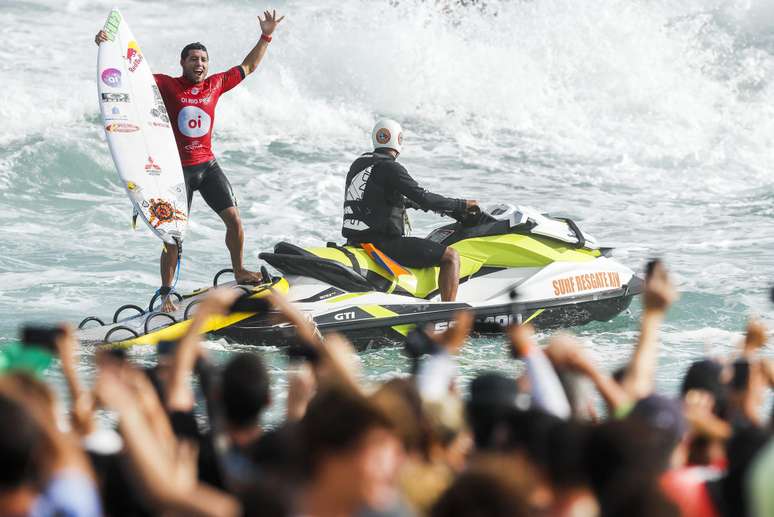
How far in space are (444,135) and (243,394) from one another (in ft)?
61.3

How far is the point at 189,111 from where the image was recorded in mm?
8758

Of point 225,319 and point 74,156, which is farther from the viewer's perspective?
point 74,156

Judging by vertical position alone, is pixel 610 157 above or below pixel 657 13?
below

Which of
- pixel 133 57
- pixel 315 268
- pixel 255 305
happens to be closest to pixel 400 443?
pixel 255 305

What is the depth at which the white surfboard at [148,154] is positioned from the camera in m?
8.66

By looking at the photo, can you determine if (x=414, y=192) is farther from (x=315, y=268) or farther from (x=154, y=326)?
(x=154, y=326)

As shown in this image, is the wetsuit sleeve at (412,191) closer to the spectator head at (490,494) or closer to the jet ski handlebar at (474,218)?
the jet ski handlebar at (474,218)

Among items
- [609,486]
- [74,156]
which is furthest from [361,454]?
[74,156]

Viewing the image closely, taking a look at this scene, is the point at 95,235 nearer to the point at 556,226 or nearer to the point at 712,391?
the point at 556,226

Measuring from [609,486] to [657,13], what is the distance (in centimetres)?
2549

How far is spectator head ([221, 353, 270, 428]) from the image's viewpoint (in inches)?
126

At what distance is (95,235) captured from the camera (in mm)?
13961

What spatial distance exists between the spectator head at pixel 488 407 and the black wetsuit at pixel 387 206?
5438mm

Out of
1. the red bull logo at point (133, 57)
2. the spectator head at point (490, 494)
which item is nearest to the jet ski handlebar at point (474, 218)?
the red bull logo at point (133, 57)
